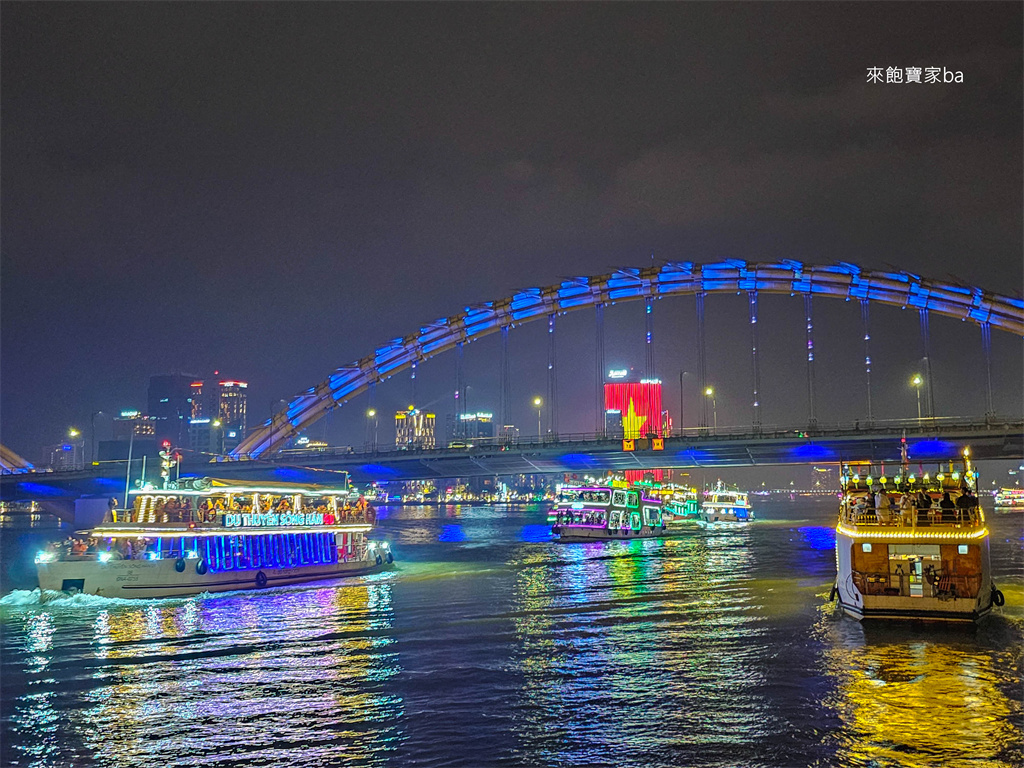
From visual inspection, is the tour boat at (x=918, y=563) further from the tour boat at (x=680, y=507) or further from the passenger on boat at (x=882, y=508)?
the tour boat at (x=680, y=507)

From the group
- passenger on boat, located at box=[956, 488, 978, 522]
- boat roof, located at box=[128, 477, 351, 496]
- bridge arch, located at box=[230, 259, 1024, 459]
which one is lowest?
passenger on boat, located at box=[956, 488, 978, 522]

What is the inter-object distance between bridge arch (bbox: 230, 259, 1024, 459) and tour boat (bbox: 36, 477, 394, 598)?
2233 inches

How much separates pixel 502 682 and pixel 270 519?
25.2m

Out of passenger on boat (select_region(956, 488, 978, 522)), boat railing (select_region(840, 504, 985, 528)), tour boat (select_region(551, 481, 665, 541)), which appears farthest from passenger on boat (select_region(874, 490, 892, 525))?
tour boat (select_region(551, 481, 665, 541))

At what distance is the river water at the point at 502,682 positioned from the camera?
60.7 feet

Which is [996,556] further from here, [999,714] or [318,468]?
[318,468]

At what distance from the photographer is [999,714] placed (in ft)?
68.0

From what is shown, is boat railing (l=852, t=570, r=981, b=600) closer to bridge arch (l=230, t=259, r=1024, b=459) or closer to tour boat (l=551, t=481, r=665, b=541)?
tour boat (l=551, t=481, r=665, b=541)

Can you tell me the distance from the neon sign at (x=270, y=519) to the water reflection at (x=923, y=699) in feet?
90.4

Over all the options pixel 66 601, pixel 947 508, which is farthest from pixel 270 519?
pixel 947 508

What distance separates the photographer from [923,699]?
872 inches

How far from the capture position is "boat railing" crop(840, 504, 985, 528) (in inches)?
1241

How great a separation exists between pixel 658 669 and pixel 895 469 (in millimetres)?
75862

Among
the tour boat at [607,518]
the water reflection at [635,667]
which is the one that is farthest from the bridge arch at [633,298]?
the water reflection at [635,667]
